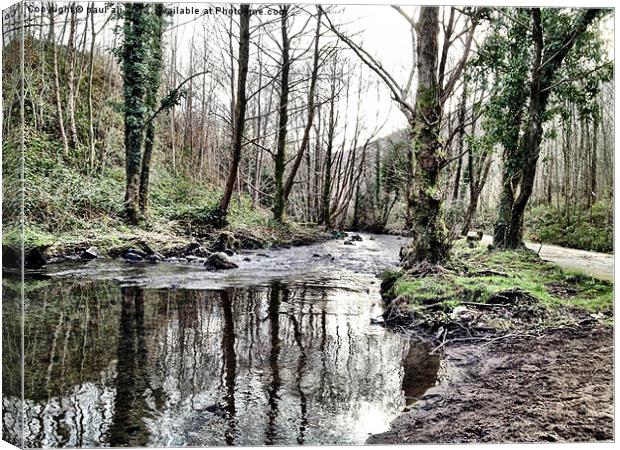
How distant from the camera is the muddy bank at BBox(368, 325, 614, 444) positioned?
10.6 feet

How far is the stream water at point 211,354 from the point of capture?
3.03 meters

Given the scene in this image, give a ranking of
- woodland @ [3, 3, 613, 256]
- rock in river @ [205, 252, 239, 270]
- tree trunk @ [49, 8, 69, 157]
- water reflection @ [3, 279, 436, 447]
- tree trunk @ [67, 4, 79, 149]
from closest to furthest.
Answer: water reflection @ [3, 279, 436, 447] → tree trunk @ [49, 8, 69, 157] → tree trunk @ [67, 4, 79, 149] → woodland @ [3, 3, 613, 256] → rock in river @ [205, 252, 239, 270]

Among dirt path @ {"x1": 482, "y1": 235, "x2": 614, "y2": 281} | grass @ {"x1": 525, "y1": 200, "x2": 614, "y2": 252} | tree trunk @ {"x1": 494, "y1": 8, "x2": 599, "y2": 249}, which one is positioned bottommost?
dirt path @ {"x1": 482, "y1": 235, "x2": 614, "y2": 281}

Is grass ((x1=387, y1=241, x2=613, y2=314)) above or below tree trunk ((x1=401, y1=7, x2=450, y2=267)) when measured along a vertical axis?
below

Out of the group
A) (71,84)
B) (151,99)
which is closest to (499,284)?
(151,99)

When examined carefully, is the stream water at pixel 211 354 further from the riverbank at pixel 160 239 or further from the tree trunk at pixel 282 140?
the tree trunk at pixel 282 140

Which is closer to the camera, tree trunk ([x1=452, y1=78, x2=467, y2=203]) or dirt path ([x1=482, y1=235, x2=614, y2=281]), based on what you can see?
dirt path ([x1=482, y1=235, x2=614, y2=281])

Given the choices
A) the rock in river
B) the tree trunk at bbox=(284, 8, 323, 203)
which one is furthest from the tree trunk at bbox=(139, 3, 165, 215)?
the tree trunk at bbox=(284, 8, 323, 203)

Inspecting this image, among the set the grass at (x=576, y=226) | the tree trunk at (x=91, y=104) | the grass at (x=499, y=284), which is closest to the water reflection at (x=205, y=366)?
the grass at (x=499, y=284)

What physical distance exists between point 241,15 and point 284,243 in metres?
1.69

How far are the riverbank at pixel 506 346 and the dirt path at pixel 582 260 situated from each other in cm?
5

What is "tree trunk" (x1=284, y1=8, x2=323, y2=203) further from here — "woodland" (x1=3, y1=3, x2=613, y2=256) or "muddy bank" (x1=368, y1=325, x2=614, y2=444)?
"muddy bank" (x1=368, y1=325, x2=614, y2=444)

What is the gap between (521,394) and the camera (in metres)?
3.38

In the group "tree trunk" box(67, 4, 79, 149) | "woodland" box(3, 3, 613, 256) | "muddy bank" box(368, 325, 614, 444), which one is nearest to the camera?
"muddy bank" box(368, 325, 614, 444)
